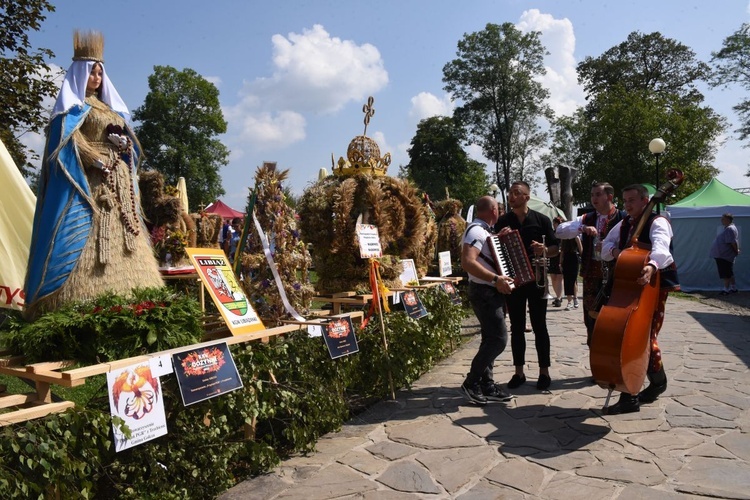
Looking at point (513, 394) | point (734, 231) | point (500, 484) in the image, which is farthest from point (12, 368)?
point (734, 231)

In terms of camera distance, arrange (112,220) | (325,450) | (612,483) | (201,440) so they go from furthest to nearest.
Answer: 1. (325,450)
2. (112,220)
3. (612,483)
4. (201,440)

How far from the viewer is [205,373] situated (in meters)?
3.70

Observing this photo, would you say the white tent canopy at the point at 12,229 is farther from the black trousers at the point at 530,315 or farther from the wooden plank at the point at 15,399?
the black trousers at the point at 530,315

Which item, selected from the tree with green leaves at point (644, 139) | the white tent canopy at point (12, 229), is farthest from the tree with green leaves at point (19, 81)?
the tree with green leaves at point (644, 139)

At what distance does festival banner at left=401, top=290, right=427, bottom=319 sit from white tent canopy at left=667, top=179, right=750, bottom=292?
518 inches

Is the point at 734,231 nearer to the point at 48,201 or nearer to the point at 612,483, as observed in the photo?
the point at 612,483

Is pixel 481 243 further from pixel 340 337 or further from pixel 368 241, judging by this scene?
pixel 340 337

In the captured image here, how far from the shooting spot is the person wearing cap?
15.2m

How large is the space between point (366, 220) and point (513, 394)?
2568 millimetres

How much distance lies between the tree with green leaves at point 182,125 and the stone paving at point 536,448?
38.2 meters

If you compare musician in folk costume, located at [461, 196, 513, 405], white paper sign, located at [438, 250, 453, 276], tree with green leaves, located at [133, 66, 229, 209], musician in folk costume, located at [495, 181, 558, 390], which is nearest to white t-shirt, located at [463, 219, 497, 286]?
musician in folk costume, located at [461, 196, 513, 405]

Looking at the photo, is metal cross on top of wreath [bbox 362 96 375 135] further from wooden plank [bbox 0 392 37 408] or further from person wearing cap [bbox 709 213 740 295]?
person wearing cap [bbox 709 213 740 295]

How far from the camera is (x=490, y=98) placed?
45.3m

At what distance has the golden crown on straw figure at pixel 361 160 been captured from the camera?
7.12m
